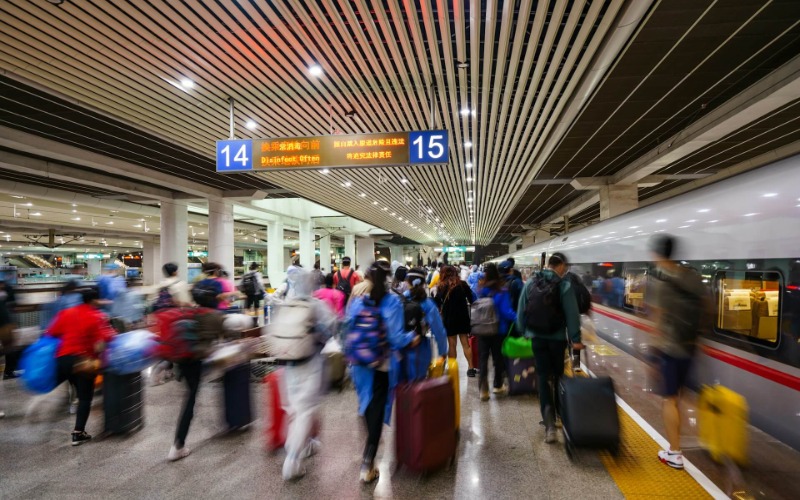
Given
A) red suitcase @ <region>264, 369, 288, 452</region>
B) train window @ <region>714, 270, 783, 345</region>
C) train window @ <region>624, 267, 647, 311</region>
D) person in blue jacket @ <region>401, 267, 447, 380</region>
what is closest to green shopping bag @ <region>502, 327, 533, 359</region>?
person in blue jacket @ <region>401, 267, 447, 380</region>

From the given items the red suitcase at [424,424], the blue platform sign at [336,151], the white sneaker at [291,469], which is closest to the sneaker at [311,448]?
the white sneaker at [291,469]

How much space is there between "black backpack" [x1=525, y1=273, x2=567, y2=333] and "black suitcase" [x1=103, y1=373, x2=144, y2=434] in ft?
12.5

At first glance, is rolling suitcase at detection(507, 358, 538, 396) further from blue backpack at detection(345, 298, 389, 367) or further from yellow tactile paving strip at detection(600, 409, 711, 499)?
blue backpack at detection(345, 298, 389, 367)

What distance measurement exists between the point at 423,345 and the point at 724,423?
7.26ft

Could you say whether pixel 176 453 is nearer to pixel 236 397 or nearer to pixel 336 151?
pixel 236 397

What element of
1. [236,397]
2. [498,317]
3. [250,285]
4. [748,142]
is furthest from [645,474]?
[748,142]

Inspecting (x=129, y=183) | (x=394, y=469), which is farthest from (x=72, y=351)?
(x=129, y=183)

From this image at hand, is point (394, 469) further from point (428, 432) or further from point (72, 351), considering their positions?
point (72, 351)

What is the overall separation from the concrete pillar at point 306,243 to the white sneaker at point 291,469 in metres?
25.8

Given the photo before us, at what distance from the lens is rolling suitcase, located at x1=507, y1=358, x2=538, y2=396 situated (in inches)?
203

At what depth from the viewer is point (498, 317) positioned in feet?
16.4

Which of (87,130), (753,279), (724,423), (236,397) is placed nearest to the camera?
(724,423)

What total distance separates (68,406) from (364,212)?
20.2m

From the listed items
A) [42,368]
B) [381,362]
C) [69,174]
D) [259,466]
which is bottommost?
[259,466]
